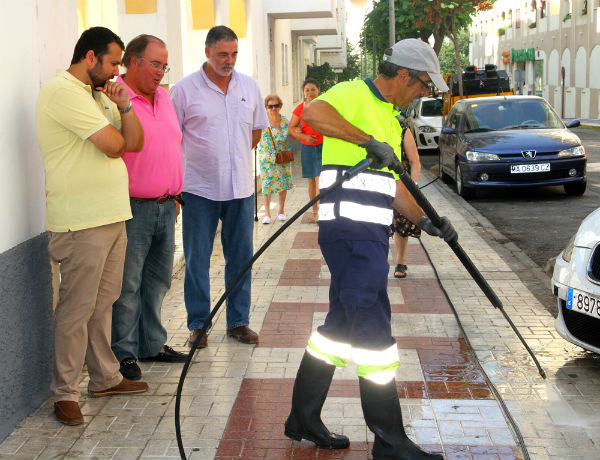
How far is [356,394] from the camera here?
492 cm

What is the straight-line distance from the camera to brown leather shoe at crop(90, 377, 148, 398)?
4887 mm

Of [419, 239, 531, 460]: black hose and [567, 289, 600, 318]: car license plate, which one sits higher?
[567, 289, 600, 318]: car license plate

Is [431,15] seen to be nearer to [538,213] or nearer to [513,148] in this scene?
[513,148]

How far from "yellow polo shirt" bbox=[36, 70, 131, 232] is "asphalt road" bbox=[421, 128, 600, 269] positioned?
19.0 ft

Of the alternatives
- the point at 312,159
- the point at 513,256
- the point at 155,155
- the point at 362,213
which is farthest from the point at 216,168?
the point at 312,159

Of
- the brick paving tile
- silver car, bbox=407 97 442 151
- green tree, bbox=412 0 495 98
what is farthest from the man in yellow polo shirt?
green tree, bbox=412 0 495 98

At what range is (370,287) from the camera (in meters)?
3.90

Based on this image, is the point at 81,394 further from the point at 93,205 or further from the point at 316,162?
the point at 316,162

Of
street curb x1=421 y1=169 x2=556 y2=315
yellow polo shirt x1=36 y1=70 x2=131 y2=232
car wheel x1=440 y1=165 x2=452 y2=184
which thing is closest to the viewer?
yellow polo shirt x1=36 y1=70 x2=131 y2=232

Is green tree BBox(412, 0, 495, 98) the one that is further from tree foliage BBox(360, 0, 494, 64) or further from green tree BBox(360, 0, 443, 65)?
green tree BBox(360, 0, 443, 65)

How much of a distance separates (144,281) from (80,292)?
38.2 inches

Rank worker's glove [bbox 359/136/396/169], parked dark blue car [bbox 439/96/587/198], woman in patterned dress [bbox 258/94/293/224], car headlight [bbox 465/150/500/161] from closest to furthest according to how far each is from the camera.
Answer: worker's glove [bbox 359/136/396/169], woman in patterned dress [bbox 258/94/293/224], parked dark blue car [bbox 439/96/587/198], car headlight [bbox 465/150/500/161]

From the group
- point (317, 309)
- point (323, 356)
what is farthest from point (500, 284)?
point (323, 356)

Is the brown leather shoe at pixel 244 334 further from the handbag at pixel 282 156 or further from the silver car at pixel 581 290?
the handbag at pixel 282 156
